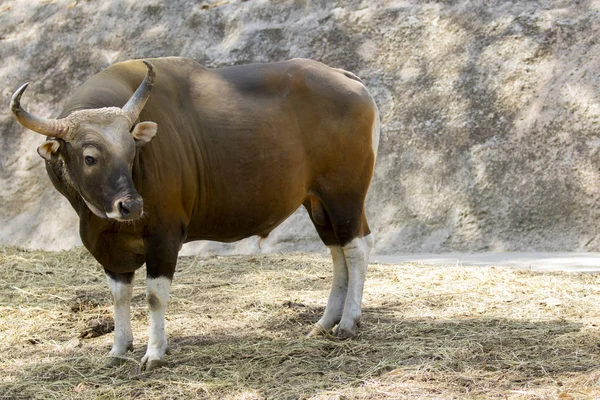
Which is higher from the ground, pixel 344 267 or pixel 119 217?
pixel 119 217

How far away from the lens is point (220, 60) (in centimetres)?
1120

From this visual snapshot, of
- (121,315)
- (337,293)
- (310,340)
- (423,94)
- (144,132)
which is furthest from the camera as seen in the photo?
(423,94)

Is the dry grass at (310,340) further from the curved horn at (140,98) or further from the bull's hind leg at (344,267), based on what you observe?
the curved horn at (140,98)

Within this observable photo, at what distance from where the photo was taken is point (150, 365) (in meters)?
4.87

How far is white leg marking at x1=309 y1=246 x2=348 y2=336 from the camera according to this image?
19.0 ft

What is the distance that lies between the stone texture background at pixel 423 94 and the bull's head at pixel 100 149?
18.0 feet

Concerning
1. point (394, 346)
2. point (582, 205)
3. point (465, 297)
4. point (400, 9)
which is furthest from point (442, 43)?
point (394, 346)

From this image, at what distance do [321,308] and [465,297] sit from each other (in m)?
1.14

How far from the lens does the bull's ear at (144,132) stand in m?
4.66

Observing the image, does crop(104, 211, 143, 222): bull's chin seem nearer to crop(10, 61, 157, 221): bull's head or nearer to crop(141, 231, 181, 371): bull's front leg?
crop(10, 61, 157, 221): bull's head

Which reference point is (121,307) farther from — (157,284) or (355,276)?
(355,276)

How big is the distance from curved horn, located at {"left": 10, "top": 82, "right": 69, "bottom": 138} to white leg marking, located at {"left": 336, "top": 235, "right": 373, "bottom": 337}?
83.4 inches

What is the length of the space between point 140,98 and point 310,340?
189cm

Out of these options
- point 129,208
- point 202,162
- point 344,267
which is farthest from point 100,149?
point 344,267
